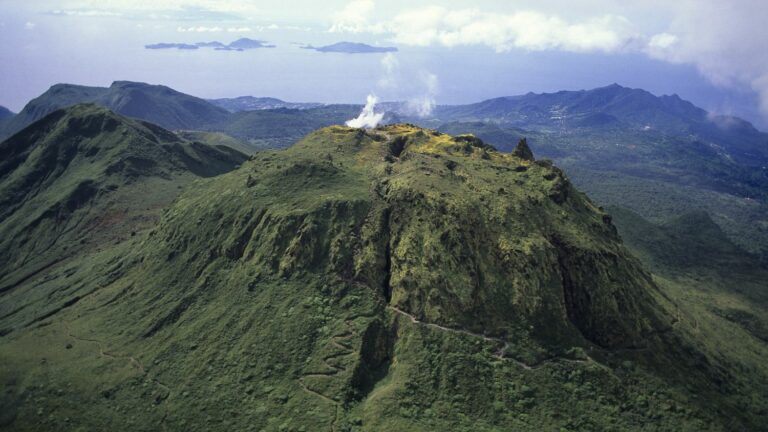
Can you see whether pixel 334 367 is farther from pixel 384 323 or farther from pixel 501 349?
pixel 501 349

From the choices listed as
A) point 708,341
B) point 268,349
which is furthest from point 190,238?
point 708,341

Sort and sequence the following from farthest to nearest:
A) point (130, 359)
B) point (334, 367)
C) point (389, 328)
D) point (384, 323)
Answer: point (130, 359) → point (384, 323) → point (389, 328) → point (334, 367)

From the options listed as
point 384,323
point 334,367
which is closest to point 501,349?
point 384,323

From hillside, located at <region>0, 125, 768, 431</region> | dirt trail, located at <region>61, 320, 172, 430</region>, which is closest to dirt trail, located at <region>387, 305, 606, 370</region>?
hillside, located at <region>0, 125, 768, 431</region>

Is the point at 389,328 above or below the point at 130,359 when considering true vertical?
above

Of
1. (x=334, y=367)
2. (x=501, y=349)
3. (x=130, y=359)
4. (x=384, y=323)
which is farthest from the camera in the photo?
(x=130, y=359)

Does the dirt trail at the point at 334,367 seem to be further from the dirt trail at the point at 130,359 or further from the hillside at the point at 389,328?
the dirt trail at the point at 130,359

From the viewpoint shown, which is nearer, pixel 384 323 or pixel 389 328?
pixel 389 328

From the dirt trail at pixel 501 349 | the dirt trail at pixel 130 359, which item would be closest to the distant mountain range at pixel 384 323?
the dirt trail at pixel 501 349

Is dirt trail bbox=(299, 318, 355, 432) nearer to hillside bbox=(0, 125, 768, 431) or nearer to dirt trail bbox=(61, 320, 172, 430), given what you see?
hillside bbox=(0, 125, 768, 431)

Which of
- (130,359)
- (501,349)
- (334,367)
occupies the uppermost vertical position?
(501,349)
